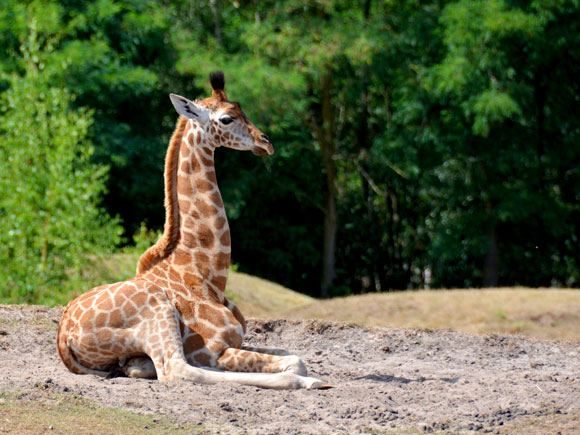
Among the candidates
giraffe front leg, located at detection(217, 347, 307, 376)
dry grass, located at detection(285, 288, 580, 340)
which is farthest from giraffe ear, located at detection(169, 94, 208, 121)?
dry grass, located at detection(285, 288, 580, 340)

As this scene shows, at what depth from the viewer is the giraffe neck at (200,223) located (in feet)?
22.0

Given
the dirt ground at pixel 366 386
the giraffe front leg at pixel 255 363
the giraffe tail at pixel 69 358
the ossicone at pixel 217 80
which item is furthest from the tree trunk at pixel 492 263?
the giraffe tail at pixel 69 358

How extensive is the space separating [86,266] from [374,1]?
45.0ft

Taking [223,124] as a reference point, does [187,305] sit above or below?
below

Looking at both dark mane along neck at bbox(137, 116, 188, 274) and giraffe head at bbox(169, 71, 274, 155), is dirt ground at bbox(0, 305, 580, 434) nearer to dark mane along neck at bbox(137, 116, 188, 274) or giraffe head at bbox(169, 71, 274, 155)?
dark mane along neck at bbox(137, 116, 188, 274)

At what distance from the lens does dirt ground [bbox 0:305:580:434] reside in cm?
555

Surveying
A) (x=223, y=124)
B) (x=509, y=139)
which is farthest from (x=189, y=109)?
(x=509, y=139)

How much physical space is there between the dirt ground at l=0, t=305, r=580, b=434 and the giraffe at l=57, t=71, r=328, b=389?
19 centimetres

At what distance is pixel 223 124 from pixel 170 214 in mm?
838

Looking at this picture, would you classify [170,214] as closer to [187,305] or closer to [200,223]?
[200,223]

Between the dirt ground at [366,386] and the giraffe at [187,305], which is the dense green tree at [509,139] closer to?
the dirt ground at [366,386]

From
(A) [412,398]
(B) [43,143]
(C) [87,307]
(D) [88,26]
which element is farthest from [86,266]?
(D) [88,26]

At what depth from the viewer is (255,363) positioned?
251 inches

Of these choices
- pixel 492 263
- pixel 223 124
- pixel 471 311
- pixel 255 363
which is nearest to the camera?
pixel 255 363
